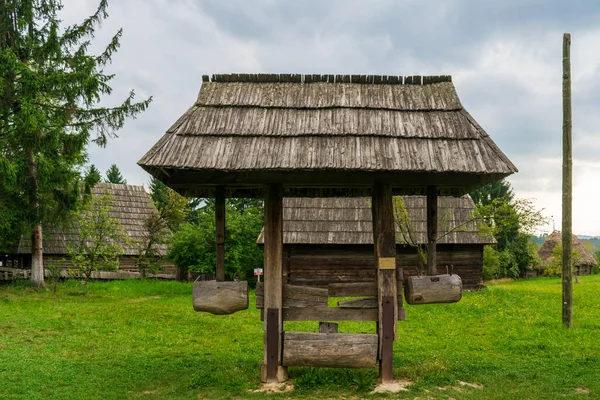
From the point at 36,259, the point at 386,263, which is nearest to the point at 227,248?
the point at 36,259

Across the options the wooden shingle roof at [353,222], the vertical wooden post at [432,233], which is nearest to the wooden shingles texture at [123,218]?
the wooden shingle roof at [353,222]

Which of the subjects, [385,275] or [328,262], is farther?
[328,262]

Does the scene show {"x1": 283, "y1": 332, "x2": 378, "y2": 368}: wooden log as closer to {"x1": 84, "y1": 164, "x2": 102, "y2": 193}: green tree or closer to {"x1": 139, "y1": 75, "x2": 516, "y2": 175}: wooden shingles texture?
{"x1": 139, "y1": 75, "x2": 516, "y2": 175}: wooden shingles texture

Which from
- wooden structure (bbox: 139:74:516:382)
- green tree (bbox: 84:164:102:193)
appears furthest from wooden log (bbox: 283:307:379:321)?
green tree (bbox: 84:164:102:193)

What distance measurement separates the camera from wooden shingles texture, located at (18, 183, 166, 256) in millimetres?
24562

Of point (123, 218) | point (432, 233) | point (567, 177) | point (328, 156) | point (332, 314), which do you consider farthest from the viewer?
point (123, 218)

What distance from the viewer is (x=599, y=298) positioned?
16.4 meters

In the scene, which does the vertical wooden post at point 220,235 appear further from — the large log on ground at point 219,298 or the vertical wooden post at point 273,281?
the vertical wooden post at point 273,281

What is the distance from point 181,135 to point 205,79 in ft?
4.51

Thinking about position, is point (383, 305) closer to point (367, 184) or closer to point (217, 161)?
point (367, 184)

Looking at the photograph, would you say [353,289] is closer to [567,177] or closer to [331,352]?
[331,352]

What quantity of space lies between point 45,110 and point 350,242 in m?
11.5

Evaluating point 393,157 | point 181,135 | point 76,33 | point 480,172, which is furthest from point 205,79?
point 76,33

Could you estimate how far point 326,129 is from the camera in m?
7.02
